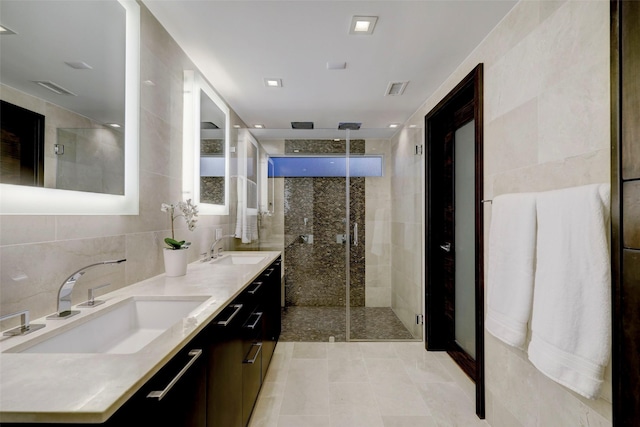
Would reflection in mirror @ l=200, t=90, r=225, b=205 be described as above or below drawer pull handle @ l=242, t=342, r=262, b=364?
above

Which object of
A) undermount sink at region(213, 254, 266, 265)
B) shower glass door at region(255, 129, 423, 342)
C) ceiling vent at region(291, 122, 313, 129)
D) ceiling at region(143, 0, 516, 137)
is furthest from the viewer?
ceiling vent at region(291, 122, 313, 129)

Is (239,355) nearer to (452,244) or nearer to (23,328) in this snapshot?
(23,328)

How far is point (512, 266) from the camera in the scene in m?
1.49

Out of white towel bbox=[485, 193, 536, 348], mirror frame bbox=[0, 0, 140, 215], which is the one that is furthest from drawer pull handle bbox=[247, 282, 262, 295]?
white towel bbox=[485, 193, 536, 348]

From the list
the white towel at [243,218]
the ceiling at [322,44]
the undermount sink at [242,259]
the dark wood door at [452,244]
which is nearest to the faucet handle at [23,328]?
the ceiling at [322,44]

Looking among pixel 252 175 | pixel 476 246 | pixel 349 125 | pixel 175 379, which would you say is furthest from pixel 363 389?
pixel 349 125

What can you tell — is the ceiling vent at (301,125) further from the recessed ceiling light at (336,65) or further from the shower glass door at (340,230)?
the recessed ceiling light at (336,65)

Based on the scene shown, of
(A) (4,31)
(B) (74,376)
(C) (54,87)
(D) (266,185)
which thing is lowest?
(B) (74,376)

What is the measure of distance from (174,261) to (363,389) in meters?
1.67

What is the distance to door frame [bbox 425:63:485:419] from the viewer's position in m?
1.96

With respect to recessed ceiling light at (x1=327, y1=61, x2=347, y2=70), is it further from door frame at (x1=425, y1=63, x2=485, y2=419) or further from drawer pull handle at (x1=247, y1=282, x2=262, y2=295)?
drawer pull handle at (x1=247, y1=282, x2=262, y2=295)

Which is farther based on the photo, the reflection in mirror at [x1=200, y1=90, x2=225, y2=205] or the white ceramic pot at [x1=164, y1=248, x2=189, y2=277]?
the reflection in mirror at [x1=200, y1=90, x2=225, y2=205]

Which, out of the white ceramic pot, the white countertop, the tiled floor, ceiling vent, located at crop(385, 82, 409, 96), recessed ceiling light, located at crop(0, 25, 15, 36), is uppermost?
ceiling vent, located at crop(385, 82, 409, 96)

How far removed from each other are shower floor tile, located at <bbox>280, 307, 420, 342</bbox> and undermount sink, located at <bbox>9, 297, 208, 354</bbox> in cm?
201
